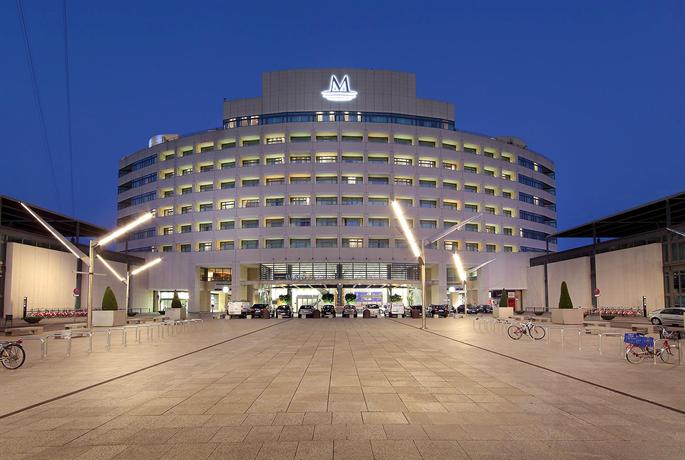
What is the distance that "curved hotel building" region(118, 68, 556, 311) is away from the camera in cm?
8225

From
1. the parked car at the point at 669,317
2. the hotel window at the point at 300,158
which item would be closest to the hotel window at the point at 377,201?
the hotel window at the point at 300,158

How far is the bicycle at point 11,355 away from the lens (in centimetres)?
1702

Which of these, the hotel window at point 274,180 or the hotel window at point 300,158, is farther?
the hotel window at point 274,180

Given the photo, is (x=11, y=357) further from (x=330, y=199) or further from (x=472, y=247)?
(x=472, y=247)

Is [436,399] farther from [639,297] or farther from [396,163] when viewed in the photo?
[396,163]

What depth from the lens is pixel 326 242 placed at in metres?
82.9

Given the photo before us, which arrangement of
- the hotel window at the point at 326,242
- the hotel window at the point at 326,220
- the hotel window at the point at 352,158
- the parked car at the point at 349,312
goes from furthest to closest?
the hotel window at the point at 352,158, the hotel window at the point at 326,220, the hotel window at the point at 326,242, the parked car at the point at 349,312

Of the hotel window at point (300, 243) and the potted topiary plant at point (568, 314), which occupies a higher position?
the hotel window at point (300, 243)

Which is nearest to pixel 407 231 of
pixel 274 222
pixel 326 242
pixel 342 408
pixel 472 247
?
pixel 342 408

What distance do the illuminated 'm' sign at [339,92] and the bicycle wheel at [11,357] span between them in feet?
247

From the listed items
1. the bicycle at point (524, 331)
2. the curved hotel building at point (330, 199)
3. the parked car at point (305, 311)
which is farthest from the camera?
the curved hotel building at point (330, 199)

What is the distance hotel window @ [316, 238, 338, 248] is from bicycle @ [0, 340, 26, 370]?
6532cm

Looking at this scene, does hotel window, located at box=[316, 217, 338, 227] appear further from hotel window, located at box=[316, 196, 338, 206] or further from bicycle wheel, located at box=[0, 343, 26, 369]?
bicycle wheel, located at box=[0, 343, 26, 369]

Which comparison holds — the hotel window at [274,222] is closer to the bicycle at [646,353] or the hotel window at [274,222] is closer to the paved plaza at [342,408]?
the paved plaza at [342,408]
